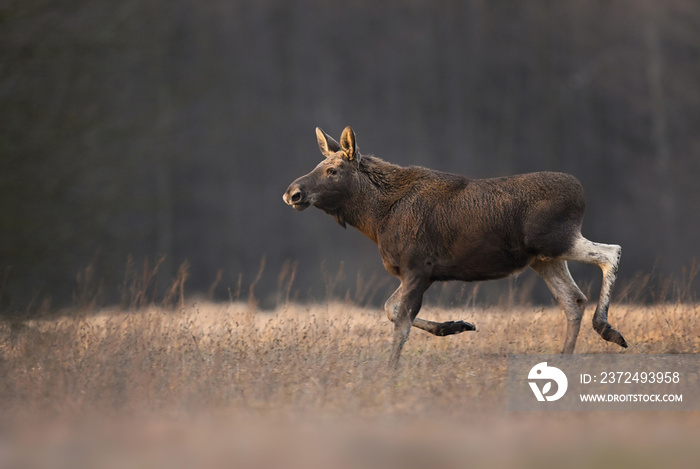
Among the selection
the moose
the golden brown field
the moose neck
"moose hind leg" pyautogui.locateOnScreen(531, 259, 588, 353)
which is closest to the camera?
the golden brown field

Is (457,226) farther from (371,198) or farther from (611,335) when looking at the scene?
(611,335)

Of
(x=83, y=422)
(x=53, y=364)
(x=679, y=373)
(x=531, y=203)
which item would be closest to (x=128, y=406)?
(x=83, y=422)

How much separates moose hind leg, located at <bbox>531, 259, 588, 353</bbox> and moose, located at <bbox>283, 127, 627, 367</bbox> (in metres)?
0.01

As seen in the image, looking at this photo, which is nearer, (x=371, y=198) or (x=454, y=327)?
(x=454, y=327)

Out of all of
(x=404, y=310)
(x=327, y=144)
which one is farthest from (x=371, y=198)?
(x=404, y=310)

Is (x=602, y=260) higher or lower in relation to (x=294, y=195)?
lower

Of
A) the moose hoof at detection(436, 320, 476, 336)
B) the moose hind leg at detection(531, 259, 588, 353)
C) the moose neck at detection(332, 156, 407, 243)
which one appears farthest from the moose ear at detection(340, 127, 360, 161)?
the moose hind leg at detection(531, 259, 588, 353)

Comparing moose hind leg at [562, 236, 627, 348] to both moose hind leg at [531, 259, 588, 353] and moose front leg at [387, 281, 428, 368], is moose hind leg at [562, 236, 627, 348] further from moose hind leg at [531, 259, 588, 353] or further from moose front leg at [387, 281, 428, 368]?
Answer: moose front leg at [387, 281, 428, 368]

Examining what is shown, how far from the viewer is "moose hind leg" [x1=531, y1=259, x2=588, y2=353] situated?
8.17 meters

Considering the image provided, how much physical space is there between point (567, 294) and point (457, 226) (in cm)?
137

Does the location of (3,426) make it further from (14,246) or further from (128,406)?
(14,246)

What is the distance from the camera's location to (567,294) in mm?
8258

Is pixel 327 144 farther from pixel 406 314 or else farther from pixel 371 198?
pixel 406 314

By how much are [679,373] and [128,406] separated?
4650mm
